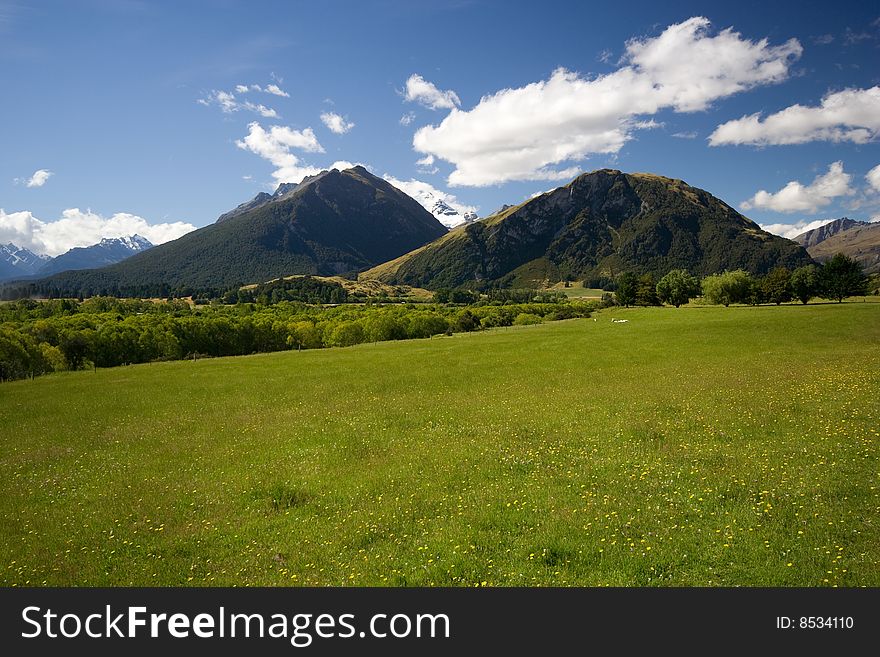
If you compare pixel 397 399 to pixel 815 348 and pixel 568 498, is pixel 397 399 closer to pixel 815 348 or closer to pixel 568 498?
pixel 568 498

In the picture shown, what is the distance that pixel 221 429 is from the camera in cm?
2761

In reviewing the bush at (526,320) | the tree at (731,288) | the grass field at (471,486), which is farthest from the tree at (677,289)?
the grass field at (471,486)

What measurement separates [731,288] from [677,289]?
2021 cm

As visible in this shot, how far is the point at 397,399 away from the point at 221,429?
38.5 ft

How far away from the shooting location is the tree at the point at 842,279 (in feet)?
361

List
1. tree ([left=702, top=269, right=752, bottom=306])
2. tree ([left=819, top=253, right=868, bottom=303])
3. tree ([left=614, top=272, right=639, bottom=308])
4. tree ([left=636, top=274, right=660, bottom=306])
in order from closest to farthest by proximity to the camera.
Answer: tree ([left=819, top=253, right=868, bottom=303]), tree ([left=702, top=269, right=752, bottom=306]), tree ([left=636, top=274, right=660, bottom=306]), tree ([left=614, top=272, right=639, bottom=308])

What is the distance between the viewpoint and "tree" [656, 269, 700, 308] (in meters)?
139

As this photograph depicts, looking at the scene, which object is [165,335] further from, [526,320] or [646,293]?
[646,293]

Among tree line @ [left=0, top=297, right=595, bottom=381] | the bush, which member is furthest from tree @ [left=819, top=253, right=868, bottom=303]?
tree line @ [left=0, top=297, right=595, bottom=381]

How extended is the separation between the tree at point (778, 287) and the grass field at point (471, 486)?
94.5 metres

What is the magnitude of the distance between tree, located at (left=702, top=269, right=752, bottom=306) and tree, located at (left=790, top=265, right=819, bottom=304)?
9310mm

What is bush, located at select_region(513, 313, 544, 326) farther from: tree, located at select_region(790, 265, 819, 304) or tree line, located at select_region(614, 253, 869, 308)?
tree, located at select_region(790, 265, 819, 304)
